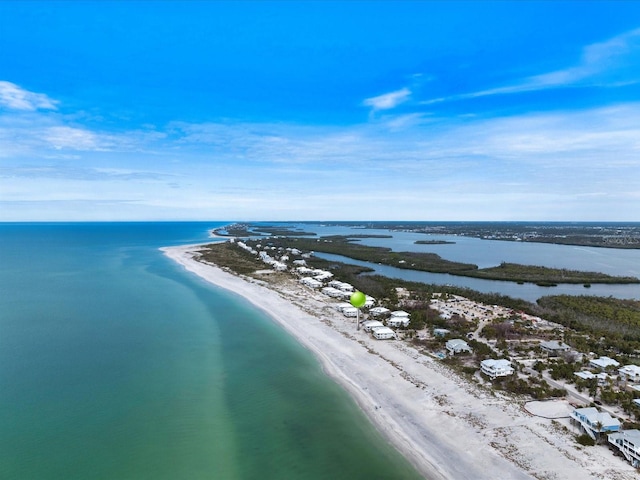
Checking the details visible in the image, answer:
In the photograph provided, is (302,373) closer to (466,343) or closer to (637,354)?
(466,343)

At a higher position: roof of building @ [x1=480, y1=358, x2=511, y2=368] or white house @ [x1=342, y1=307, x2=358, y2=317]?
roof of building @ [x1=480, y1=358, x2=511, y2=368]

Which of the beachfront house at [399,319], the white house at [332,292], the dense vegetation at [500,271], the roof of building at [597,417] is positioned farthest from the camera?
the dense vegetation at [500,271]

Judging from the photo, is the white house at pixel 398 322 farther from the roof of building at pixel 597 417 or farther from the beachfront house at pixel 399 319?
the roof of building at pixel 597 417

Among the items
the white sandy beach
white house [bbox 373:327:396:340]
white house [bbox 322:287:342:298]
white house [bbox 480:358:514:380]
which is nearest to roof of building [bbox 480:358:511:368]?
white house [bbox 480:358:514:380]

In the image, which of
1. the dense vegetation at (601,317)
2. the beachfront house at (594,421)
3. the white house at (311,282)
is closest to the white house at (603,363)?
the dense vegetation at (601,317)

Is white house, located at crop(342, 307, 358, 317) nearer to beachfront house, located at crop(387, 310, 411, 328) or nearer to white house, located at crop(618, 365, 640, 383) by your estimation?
beachfront house, located at crop(387, 310, 411, 328)

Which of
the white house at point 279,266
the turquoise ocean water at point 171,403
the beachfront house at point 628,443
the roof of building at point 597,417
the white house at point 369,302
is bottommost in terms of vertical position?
the turquoise ocean water at point 171,403

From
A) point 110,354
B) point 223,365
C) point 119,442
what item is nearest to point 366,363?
point 223,365
